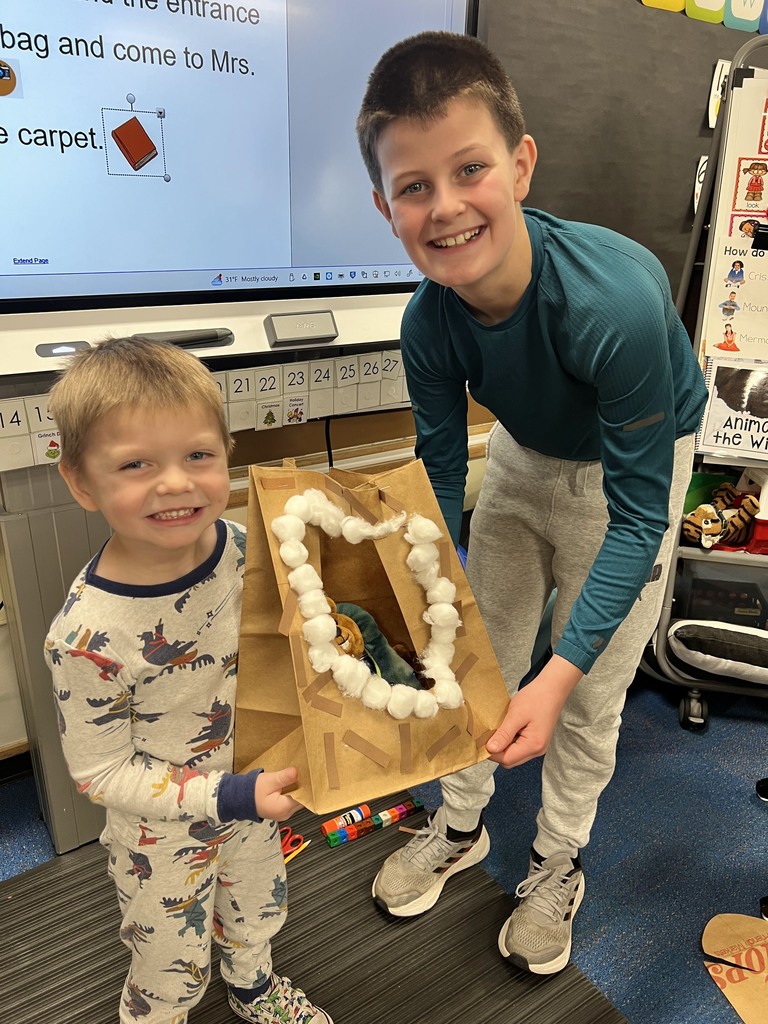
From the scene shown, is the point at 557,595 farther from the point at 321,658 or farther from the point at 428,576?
the point at 321,658

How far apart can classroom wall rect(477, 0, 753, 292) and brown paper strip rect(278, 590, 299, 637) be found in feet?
4.82

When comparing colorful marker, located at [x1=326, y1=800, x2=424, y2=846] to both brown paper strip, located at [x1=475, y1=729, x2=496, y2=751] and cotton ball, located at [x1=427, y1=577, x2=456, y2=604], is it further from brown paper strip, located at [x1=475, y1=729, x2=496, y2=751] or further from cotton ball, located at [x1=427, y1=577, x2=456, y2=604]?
cotton ball, located at [x1=427, y1=577, x2=456, y2=604]

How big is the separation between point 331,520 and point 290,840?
1.01 meters

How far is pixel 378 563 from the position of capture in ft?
3.10

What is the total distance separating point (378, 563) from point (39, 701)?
905mm

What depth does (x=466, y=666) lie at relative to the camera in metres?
0.93

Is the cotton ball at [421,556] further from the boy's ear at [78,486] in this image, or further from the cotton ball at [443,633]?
the boy's ear at [78,486]

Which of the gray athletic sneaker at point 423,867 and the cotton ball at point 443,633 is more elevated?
the cotton ball at point 443,633

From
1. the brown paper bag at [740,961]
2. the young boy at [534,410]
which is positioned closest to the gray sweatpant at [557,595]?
the young boy at [534,410]

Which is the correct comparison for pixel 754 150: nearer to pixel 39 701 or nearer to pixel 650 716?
pixel 650 716

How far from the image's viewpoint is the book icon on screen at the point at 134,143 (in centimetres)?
124

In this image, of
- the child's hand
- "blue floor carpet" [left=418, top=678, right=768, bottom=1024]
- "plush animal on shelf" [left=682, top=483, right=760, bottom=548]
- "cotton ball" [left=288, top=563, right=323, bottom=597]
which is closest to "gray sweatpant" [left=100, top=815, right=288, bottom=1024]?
the child's hand

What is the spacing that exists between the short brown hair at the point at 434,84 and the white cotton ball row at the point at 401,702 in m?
0.65

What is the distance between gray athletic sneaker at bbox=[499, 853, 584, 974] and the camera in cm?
131
